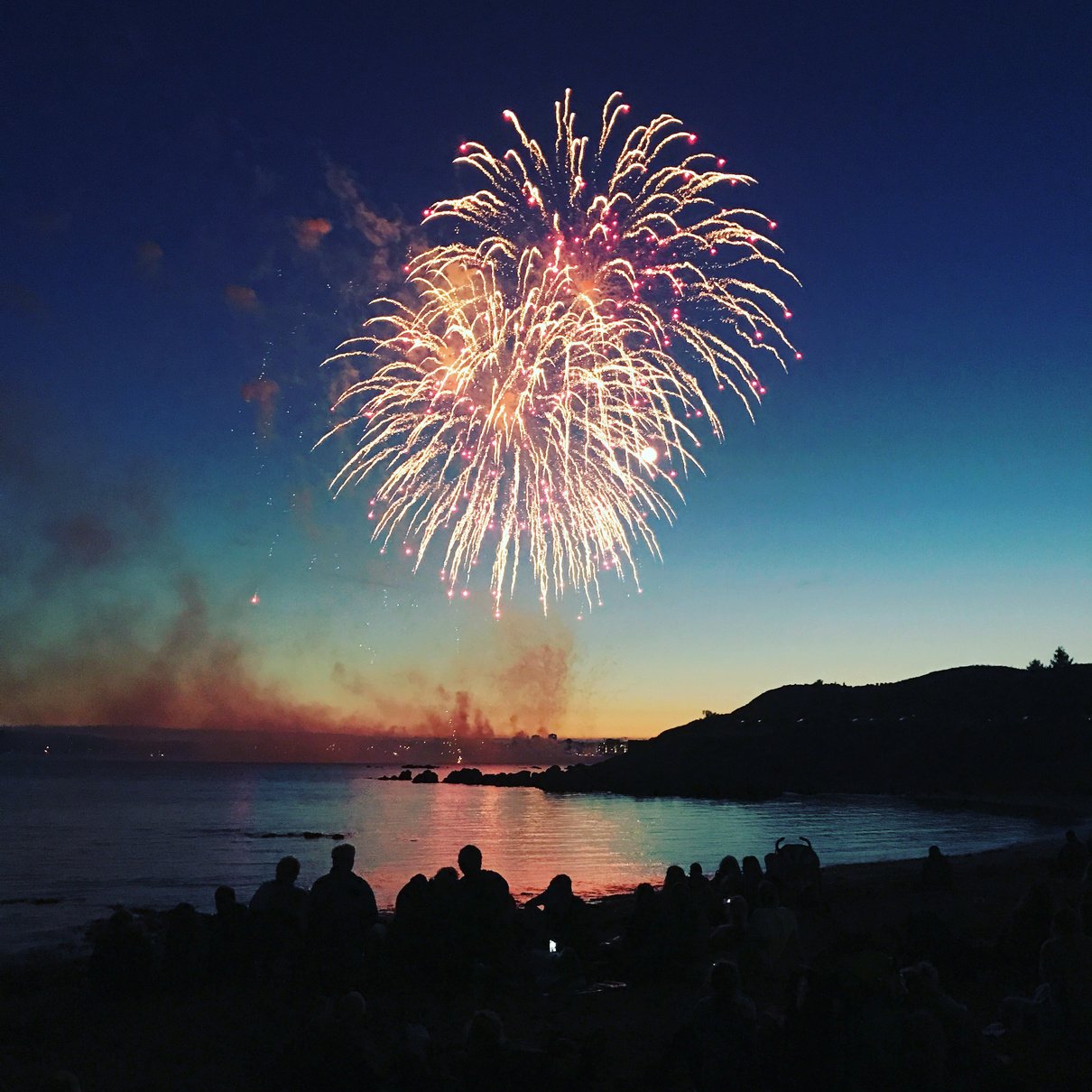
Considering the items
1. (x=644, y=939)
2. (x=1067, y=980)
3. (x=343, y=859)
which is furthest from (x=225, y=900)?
(x=1067, y=980)

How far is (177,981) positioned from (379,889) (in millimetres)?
18122

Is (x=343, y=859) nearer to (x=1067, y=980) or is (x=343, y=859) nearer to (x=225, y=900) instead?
(x=225, y=900)

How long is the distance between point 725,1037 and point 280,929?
23.2ft

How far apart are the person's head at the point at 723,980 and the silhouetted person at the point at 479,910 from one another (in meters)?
5.02

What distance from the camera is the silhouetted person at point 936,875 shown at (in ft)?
66.7

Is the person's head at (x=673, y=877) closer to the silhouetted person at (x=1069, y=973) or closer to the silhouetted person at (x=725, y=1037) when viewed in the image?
the silhouetted person at (x=1069, y=973)

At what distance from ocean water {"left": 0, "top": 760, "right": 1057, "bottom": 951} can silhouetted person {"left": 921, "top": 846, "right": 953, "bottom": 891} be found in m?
10.6

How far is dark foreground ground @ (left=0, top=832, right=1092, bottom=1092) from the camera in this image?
6.75 meters

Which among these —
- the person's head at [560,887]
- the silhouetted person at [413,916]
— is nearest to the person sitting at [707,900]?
the person's head at [560,887]

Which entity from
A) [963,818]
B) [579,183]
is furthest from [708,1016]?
[963,818]

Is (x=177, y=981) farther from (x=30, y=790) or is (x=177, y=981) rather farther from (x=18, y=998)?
(x=30, y=790)

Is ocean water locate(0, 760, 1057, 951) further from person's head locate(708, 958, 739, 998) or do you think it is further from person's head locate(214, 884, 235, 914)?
person's head locate(708, 958, 739, 998)

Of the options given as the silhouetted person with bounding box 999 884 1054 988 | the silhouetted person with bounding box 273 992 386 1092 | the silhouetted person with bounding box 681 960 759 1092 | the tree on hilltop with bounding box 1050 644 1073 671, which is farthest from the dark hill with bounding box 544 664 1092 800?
the silhouetted person with bounding box 273 992 386 1092

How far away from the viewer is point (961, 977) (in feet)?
37.5
